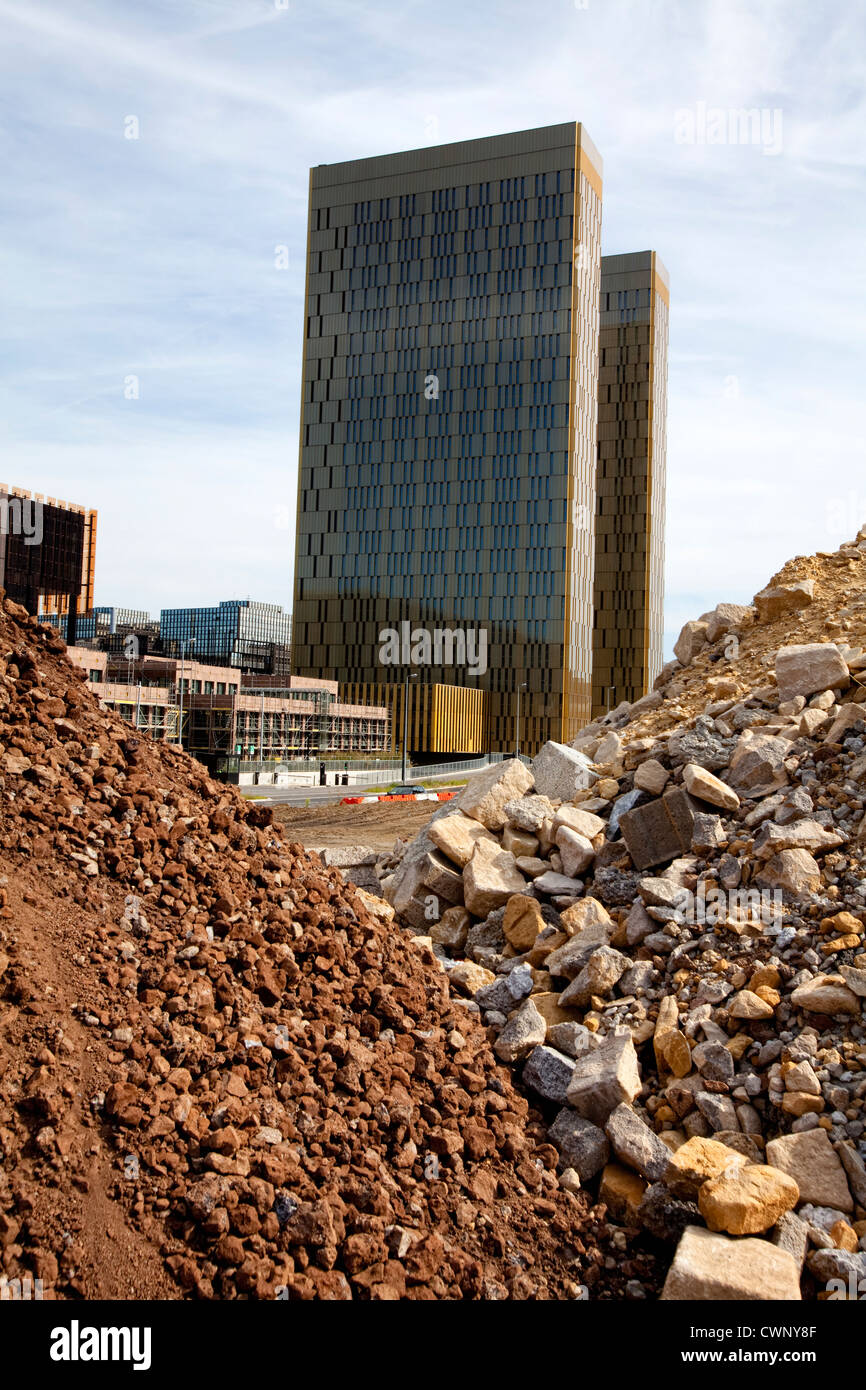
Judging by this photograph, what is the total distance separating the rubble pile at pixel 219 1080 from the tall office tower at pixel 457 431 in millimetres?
65969

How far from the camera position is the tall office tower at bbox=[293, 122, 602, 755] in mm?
75938

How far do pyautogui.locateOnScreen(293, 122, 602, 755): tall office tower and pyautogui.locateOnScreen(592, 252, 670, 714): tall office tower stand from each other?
12671 mm

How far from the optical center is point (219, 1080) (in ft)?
17.1

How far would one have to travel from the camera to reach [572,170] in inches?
2921

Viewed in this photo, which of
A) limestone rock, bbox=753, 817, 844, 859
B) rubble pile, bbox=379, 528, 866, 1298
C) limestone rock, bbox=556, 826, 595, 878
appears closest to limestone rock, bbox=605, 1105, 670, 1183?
rubble pile, bbox=379, 528, 866, 1298

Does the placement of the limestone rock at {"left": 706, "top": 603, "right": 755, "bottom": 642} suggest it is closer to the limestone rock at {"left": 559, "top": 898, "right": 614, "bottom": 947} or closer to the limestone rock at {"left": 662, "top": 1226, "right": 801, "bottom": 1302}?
the limestone rock at {"left": 559, "top": 898, "right": 614, "bottom": 947}

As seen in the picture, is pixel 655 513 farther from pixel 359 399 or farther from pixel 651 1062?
pixel 651 1062

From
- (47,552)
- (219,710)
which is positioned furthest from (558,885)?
(47,552)

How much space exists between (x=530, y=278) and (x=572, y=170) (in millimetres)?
8200

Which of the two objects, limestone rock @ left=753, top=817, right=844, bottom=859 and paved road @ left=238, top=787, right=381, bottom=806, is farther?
paved road @ left=238, top=787, right=381, bottom=806

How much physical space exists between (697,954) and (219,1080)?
416 cm

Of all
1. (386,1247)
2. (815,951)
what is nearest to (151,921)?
(386,1247)

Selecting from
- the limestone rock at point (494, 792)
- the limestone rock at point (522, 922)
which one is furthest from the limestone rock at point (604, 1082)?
A: the limestone rock at point (494, 792)

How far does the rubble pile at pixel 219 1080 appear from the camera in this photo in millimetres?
4520
